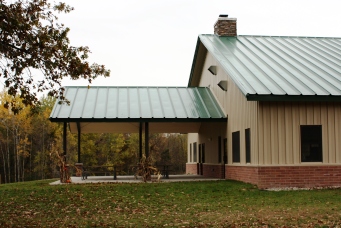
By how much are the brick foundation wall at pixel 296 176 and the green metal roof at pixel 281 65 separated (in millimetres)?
2532

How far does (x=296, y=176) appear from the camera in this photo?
16.7 metres

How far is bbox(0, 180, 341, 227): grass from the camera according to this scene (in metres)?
10.7

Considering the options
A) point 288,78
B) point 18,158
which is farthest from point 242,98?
point 18,158

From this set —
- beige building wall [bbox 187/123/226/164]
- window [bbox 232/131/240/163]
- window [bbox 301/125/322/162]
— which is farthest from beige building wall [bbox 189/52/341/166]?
beige building wall [bbox 187/123/226/164]

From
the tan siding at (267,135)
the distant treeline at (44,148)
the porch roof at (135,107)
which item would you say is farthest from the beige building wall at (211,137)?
the distant treeline at (44,148)

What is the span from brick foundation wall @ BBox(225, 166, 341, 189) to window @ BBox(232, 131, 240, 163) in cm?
251

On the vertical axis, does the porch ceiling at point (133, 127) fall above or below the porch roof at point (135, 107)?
below

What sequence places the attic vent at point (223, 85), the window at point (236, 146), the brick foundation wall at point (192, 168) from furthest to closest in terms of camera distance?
the brick foundation wall at point (192, 168) < the attic vent at point (223, 85) < the window at point (236, 146)

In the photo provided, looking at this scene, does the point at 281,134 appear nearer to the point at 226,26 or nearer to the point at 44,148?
the point at 226,26

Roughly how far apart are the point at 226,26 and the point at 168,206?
48.9ft

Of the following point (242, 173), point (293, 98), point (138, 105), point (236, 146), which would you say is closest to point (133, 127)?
point (138, 105)

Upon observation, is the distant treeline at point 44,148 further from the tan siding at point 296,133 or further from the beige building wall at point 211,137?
the tan siding at point 296,133

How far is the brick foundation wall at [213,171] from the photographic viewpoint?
22016 millimetres

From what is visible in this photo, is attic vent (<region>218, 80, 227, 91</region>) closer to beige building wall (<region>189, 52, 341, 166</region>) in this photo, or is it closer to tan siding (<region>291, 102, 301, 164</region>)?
beige building wall (<region>189, 52, 341, 166</region>)
